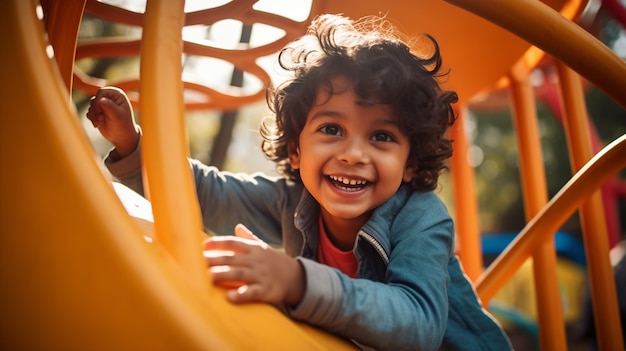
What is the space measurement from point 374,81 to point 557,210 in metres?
0.48

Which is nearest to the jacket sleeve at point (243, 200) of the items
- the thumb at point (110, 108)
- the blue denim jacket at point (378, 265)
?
the blue denim jacket at point (378, 265)

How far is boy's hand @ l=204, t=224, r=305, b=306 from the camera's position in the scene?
547 mm

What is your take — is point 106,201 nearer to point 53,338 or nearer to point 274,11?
point 53,338

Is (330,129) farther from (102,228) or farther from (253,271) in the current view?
(102,228)

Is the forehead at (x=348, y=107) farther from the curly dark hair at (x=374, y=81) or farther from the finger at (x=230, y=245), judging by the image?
the finger at (x=230, y=245)

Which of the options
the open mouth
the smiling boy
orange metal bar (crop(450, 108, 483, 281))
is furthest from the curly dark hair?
orange metal bar (crop(450, 108, 483, 281))

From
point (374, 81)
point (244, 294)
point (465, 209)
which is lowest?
point (465, 209)

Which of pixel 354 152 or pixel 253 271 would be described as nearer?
pixel 253 271

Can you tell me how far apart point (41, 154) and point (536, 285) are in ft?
3.48

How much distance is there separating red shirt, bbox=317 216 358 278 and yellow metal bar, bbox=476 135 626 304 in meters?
0.42

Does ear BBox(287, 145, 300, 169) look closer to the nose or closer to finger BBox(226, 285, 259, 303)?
the nose

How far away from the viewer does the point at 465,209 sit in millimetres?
1790

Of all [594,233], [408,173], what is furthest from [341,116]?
[594,233]

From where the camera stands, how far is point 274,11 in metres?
1.19
